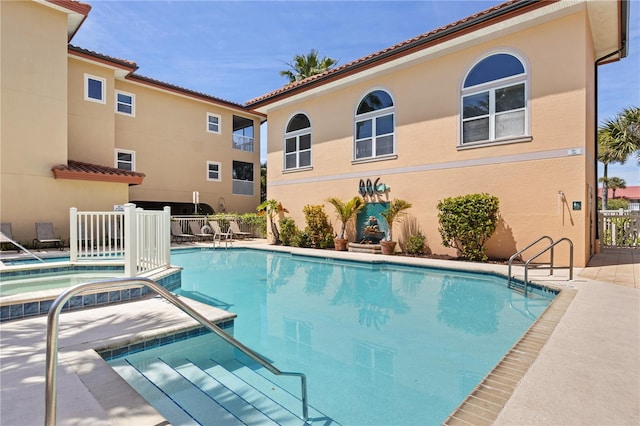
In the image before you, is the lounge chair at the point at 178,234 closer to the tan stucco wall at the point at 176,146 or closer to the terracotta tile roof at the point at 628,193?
the tan stucco wall at the point at 176,146

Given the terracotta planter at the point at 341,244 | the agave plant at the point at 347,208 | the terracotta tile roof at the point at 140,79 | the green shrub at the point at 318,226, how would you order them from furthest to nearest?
1. the terracotta tile roof at the point at 140,79
2. the green shrub at the point at 318,226
3. the terracotta planter at the point at 341,244
4. the agave plant at the point at 347,208

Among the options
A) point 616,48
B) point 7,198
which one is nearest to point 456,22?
point 616,48

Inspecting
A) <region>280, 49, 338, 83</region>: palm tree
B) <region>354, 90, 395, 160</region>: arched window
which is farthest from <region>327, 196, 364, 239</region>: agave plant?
<region>280, 49, 338, 83</region>: palm tree

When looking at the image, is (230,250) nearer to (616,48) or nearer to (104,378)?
(104,378)

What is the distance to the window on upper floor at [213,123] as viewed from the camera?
2309 cm

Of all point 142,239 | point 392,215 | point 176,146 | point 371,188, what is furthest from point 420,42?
point 176,146

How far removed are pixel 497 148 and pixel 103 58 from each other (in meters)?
17.1

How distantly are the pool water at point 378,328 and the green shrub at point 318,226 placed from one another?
14.4ft

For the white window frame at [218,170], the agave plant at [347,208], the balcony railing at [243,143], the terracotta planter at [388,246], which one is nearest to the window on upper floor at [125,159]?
the white window frame at [218,170]

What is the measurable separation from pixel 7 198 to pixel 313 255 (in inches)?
456

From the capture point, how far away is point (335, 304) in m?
7.19

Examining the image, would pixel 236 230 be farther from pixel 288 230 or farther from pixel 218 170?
pixel 218 170

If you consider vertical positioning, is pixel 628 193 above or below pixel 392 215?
above

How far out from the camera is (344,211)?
14219 millimetres
